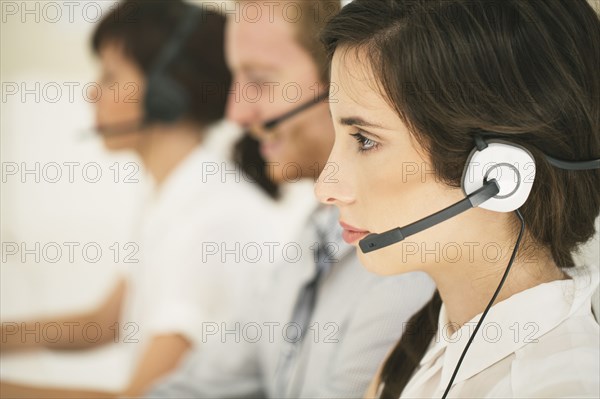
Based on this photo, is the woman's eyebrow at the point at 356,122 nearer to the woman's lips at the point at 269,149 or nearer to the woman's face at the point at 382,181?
the woman's face at the point at 382,181

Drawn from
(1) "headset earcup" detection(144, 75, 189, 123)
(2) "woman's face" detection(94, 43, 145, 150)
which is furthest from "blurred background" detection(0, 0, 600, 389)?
(1) "headset earcup" detection(144, 75, 189, 123)

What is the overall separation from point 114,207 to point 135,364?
408 mm

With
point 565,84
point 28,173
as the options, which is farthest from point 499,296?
point 28,173

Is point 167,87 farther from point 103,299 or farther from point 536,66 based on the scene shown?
point 536,66

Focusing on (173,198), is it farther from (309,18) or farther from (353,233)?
(353,233)

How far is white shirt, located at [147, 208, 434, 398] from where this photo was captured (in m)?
1.32

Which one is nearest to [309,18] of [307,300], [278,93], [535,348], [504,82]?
[278,93]

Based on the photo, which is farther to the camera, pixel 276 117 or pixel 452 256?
pixel 276 117

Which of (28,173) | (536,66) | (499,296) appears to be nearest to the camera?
(536,66)

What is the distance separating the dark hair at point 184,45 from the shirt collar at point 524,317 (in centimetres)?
107

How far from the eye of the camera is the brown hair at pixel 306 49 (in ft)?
5.21

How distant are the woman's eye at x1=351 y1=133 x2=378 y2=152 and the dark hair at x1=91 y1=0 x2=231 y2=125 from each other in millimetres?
894

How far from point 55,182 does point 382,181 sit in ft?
3.70

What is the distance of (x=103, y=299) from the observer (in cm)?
189
